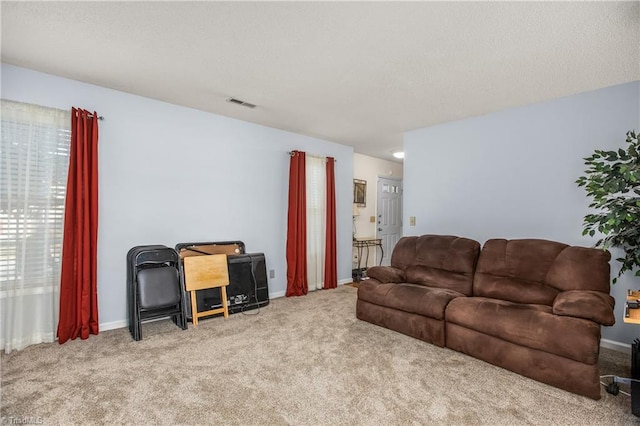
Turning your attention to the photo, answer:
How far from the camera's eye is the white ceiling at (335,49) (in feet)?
6.42

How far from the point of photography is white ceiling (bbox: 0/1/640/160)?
1956mm

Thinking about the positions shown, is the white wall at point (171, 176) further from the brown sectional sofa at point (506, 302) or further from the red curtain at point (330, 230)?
the brown sectional sofa at point (506, 302)

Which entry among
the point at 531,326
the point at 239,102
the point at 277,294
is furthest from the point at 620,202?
the point at 277,294

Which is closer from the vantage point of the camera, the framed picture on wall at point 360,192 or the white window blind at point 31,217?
the white window blind at point 31,217

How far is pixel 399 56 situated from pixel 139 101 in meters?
2.76

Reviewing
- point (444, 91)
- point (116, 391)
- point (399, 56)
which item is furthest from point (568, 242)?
point (116, 391)

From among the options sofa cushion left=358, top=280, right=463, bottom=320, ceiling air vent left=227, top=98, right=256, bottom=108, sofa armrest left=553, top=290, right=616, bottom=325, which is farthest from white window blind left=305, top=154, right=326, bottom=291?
sofa armrest left=553, top=290, right=616, bottom=325

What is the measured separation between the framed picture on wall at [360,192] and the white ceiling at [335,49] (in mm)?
2812

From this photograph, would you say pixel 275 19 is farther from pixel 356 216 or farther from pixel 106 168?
pixel 356 216

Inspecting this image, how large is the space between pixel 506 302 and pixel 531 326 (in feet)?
1.33

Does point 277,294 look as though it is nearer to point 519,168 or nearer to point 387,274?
point 387,274

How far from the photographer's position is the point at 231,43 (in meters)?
2.33

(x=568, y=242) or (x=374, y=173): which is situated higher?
(x=374, y=173)

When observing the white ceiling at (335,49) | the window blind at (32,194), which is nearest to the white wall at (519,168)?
the white ceiling at (335,49)
